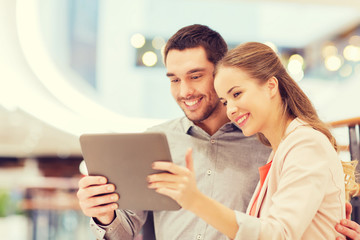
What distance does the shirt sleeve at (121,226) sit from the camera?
63.1 inches

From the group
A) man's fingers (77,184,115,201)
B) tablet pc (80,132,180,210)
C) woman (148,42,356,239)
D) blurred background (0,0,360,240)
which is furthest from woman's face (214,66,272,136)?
blurred background (0,0,360,240)

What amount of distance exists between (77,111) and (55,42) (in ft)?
4.37

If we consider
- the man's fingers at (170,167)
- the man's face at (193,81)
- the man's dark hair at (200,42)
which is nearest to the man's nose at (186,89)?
the man's face at (193,81)

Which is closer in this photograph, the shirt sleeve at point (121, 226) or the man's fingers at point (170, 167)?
the man's fingers at point (170, 167)

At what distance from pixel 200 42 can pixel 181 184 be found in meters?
0.91

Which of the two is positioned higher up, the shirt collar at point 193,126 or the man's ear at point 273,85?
the man's ear at point 273,85

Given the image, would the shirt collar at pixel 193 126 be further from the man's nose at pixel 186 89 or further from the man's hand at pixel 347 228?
the man's hand at pixel 347 228

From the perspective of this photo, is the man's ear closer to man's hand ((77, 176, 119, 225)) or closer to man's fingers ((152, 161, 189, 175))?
man's fingers ((152, 161, 189, 175))

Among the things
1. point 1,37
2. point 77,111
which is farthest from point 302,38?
point 1,37

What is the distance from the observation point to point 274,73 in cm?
138

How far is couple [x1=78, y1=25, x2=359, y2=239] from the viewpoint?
113 centimetres

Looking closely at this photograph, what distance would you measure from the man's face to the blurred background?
4234 mm

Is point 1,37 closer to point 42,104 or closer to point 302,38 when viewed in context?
point 42,104

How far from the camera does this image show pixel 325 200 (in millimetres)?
1210
